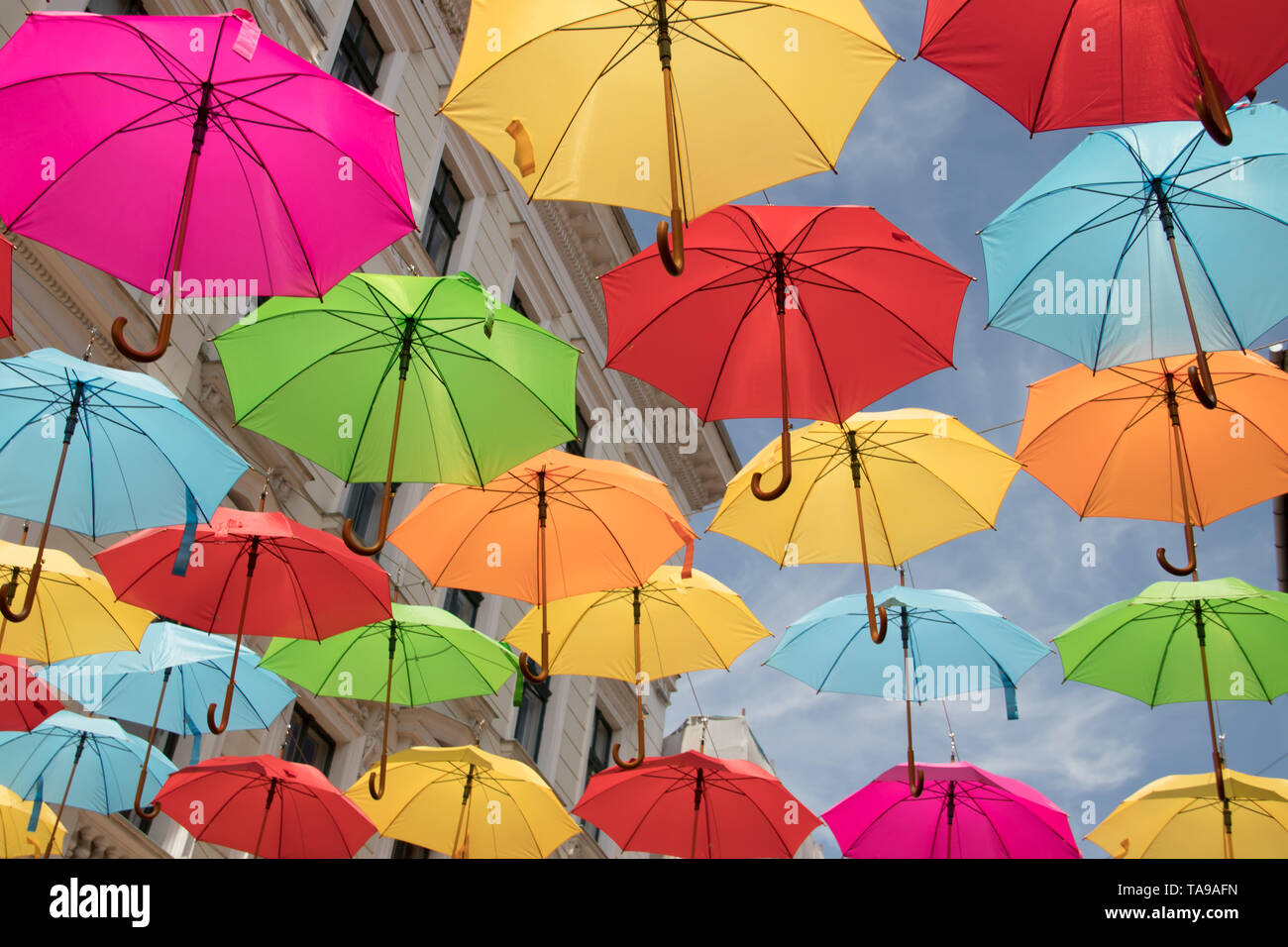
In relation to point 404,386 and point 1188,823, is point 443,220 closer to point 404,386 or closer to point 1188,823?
point 404,386

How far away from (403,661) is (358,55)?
10.0 metres

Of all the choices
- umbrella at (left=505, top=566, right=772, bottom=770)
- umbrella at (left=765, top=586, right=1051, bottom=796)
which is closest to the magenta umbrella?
→ umbrella at (left=765, top=586, right=1051, bottom=796)

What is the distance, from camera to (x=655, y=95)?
6176mm

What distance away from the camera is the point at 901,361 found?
8055 mm

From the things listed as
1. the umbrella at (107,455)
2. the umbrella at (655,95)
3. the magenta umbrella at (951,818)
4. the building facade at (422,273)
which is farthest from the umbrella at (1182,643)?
the building facade at (422,273)

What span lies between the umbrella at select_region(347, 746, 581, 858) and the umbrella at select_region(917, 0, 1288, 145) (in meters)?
7.53

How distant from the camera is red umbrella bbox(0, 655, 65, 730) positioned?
8.35m

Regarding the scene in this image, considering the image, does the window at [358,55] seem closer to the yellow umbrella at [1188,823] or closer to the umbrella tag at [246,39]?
the umbrella tag at [246,39]

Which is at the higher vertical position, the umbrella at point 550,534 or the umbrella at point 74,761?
the umbrella at point 550,534

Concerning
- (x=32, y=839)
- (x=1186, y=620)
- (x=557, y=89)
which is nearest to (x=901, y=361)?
(x=557, y=89)

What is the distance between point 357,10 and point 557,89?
1215 cm

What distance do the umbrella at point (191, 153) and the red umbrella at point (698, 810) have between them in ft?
20.2

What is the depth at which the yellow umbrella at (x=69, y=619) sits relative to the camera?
27.6 ft

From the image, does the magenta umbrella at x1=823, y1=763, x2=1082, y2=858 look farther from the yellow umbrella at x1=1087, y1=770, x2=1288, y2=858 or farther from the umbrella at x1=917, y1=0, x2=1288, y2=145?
the umbrella at x1=917, y1=0, x2=1288, y2=145
